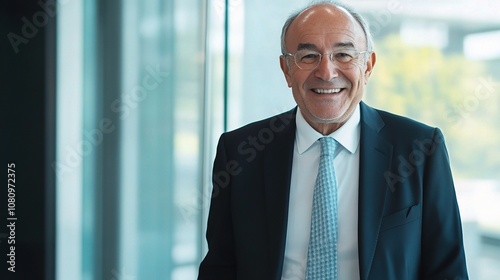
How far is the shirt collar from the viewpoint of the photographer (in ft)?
4.25

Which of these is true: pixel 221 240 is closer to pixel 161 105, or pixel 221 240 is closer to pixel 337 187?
pixel 337 187

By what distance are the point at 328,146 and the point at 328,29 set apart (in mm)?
276

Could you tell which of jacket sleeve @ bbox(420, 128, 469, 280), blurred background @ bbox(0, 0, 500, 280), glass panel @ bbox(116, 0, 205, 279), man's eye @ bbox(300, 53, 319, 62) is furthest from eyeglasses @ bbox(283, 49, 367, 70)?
glass panel @ bbox(116, 0, 205, 279)

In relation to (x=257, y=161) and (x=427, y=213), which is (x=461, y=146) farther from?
(x=257, y=161)

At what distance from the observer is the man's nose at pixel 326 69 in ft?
4.00

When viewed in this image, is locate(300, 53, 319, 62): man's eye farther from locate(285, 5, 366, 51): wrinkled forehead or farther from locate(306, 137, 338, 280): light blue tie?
locate(306, 137, 338, 280): light blue tie

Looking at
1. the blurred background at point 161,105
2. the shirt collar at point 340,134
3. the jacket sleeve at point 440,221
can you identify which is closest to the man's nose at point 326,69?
the shirt collar at point 340,134

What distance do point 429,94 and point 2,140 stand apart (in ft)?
5.56

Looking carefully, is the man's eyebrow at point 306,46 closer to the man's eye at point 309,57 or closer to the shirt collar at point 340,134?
the man's eye at point 309,57

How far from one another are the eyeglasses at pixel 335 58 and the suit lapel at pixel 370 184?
14 cm

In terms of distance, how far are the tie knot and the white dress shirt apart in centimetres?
1

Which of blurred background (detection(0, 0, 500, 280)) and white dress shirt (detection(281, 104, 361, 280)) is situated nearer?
white dress shirt (detection(281, 104, 361, 280))

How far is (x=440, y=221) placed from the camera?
119 centimetres

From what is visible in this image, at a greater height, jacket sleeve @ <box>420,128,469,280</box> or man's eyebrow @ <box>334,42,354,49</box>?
man's eyebrow @ <box>334,42,354,49</box>
